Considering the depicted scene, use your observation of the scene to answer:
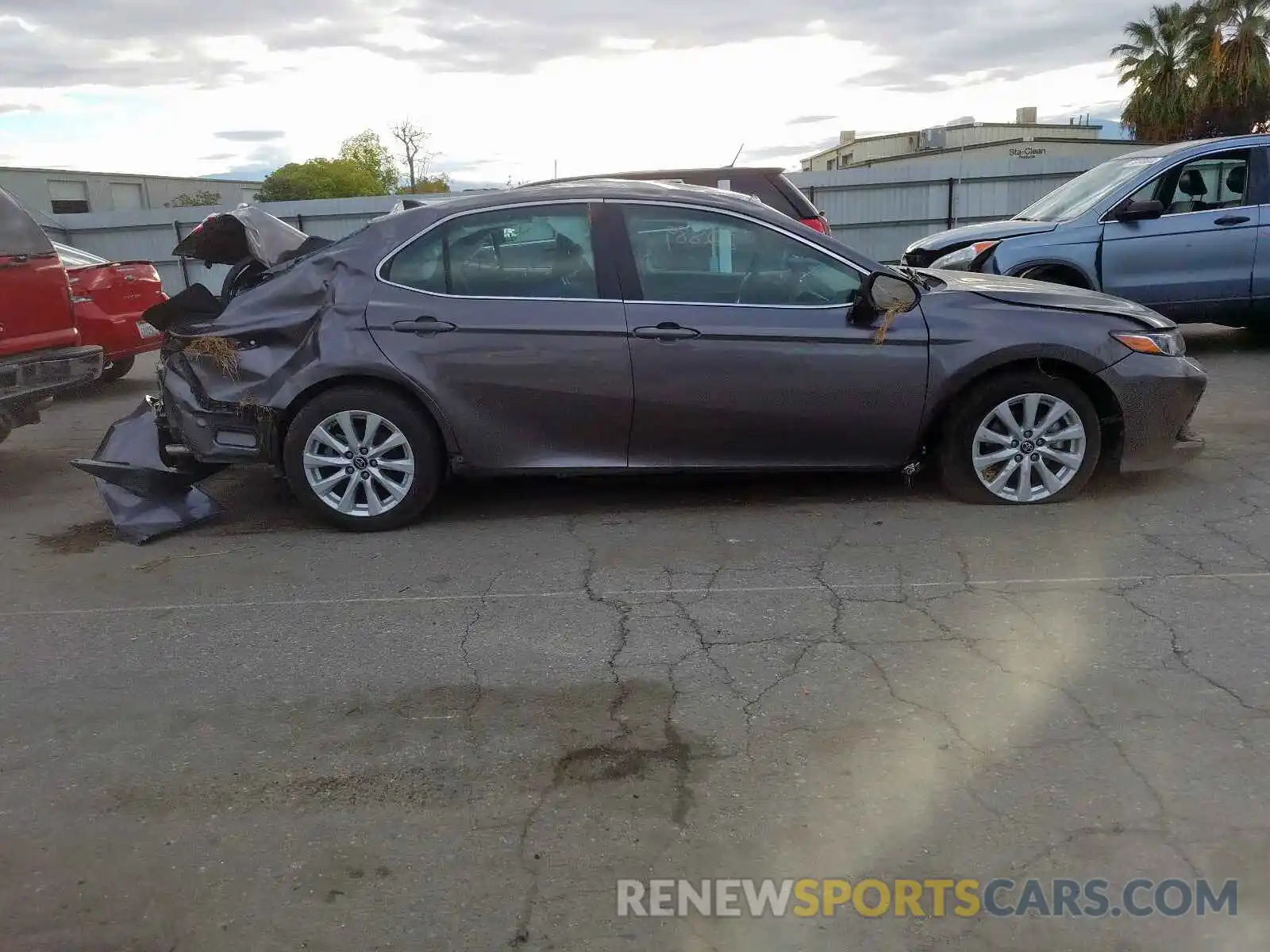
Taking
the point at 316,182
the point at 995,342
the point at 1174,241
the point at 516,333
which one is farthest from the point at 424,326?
the point at 316,182

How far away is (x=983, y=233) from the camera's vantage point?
991 centimetres

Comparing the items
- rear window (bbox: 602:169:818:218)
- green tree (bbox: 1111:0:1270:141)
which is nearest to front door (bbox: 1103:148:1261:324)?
rear window (bbox: 602:169:818:218)

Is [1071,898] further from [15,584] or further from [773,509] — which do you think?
[15,584]

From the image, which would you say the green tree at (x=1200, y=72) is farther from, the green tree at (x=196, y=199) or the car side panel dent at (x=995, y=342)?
the green tree at (x=196, y=199)

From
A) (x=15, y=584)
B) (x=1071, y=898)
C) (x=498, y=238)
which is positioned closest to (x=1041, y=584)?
(x=1071, y=898)

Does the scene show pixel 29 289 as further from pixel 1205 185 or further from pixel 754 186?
pixel 1205 185

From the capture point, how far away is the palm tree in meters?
38.8

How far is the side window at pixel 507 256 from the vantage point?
5.52 metres

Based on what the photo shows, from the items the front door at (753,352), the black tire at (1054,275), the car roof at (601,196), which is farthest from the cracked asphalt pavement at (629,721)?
the black tire at (1054,275)

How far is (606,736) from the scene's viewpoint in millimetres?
3428

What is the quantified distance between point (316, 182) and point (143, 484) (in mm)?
64788

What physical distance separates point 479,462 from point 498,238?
1.14 meters

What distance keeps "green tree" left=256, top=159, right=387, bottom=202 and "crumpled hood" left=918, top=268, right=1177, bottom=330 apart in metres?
62.1

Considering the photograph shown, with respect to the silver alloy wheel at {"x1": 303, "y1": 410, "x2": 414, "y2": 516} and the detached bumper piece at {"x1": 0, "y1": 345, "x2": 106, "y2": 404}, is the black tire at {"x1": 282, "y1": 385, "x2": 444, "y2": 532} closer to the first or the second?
the silver alloy wheel at {"x1": 303, "y1": 410, "x2": 414, "y2": 516}
